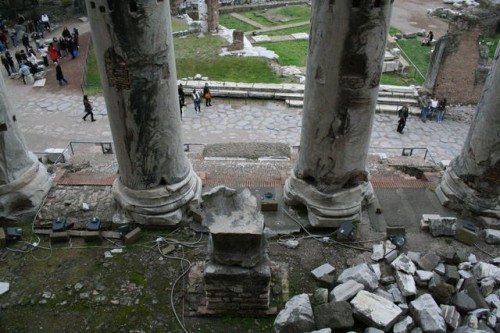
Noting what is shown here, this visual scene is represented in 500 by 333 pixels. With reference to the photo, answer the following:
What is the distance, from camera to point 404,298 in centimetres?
547

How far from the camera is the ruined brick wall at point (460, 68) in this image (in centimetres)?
1337

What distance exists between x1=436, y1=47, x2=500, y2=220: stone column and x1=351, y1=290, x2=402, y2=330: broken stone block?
2.74m

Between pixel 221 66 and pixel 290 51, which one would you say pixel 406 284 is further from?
pixel 290 51

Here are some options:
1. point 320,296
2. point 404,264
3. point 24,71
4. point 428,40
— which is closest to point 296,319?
point 320,296

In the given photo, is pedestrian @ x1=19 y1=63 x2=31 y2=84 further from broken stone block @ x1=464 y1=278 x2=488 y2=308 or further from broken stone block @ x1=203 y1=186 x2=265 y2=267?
broken stone block @ x1=464 y1=278 x2=488 y2=308

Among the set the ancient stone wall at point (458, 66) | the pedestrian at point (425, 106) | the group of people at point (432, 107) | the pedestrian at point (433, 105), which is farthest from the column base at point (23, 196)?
the ancient stone wall at point (458, 66)

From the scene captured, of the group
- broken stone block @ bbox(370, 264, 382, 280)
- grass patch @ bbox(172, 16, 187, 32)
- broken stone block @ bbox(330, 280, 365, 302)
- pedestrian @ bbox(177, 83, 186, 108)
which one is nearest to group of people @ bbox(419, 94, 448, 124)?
pedestrian @ bbox(177, 83, 186, 108)

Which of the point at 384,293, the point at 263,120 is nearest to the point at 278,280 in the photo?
the point at 384,293

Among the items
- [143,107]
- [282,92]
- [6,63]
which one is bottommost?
[282,92]

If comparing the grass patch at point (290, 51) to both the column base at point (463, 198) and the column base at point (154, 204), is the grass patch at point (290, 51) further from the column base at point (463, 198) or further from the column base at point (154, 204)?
the column base at point (154, 204)

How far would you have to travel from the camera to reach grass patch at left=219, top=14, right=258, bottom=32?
70.1 ft

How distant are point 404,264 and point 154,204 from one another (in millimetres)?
3702

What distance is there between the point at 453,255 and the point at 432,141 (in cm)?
688

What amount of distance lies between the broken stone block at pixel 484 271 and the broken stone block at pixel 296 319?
2388 millimetres
